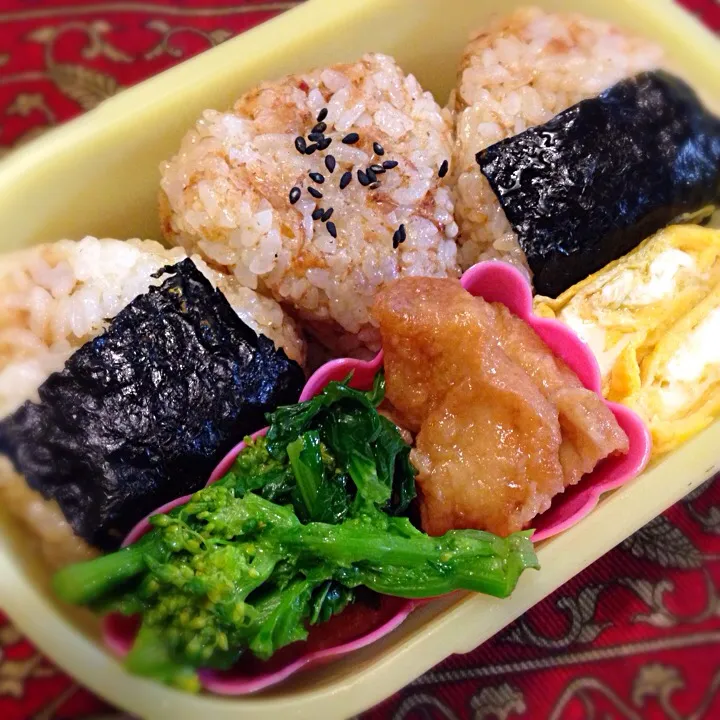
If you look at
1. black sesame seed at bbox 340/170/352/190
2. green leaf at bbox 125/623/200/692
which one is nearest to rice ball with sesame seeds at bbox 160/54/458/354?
black sesame seed at bbox 340/170/352/190

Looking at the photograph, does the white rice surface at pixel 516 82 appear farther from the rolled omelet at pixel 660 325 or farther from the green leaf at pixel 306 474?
the green leaf at pixel 306 474

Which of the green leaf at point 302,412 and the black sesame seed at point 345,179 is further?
the black sesame seed at point 345,179

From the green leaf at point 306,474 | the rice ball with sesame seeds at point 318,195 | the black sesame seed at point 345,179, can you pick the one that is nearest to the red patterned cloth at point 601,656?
the green leaf at point 306,474

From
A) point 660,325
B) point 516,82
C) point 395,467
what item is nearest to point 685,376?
point 660,325

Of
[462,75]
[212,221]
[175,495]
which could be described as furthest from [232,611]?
[462,75]

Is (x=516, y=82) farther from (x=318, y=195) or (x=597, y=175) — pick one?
(x=318, y=195)
